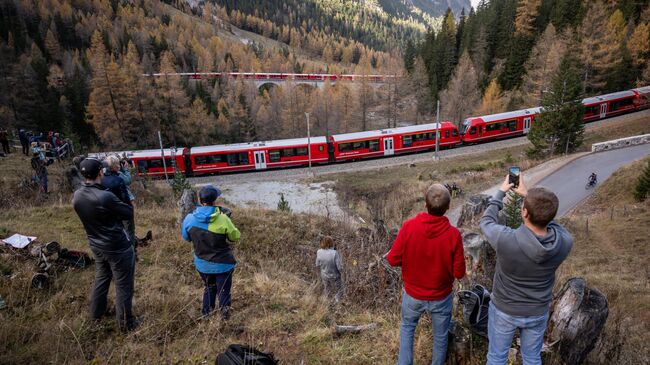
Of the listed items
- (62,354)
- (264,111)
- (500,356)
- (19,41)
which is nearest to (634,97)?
(264,111)

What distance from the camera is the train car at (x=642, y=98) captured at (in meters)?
36.0

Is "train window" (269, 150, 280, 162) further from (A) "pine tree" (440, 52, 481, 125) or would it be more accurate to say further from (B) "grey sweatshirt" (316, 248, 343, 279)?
(B) "grey sweatshirt" (316, 248, 343, 279)

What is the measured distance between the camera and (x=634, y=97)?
3588cm

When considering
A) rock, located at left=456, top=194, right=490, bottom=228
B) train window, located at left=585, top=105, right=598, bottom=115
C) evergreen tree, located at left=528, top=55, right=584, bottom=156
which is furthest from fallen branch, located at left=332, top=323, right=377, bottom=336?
train window, located at left=585, top=105, right=598, bottom=115

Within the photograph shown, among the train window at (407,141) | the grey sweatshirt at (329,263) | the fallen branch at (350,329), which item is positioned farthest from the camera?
the train window at (407,141)

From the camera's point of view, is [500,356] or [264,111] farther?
[264,111]

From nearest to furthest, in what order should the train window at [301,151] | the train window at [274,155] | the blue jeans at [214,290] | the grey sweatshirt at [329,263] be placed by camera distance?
the blue jeans at [214,290] → the grey sweatshirt at [329,263] → the train window at [274,155] → the train window at [301,151]

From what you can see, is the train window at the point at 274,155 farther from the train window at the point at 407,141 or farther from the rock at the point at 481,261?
the rock at the point at 481,261

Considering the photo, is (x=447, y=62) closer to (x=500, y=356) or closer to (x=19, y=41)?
(x=500, y=356)

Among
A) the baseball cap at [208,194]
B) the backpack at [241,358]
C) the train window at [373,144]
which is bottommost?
the train window at [373,144]

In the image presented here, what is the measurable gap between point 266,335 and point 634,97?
151 feet

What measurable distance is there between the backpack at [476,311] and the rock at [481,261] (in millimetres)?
871

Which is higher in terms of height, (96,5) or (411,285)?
(96,5)

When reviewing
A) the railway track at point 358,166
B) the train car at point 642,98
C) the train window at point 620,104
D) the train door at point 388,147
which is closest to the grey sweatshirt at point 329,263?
the railway track at point 358,166
